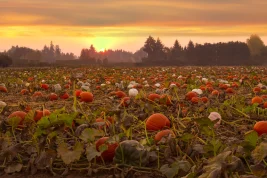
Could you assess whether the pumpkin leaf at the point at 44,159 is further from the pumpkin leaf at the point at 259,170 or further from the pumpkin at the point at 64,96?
the pumpkin at the point at 64,96

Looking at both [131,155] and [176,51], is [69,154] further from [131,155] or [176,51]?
[176,51]

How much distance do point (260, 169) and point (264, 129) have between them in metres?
1.32

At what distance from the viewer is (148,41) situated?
94.4 m

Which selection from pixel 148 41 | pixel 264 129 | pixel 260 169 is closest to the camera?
pixel 260 169

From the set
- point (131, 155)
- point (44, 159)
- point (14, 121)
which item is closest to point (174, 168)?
point (131, 155)

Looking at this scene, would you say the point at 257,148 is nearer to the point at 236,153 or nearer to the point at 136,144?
the point at 236,153

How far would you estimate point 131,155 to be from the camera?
9.75ft

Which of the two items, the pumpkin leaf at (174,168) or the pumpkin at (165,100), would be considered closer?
the pumpkin leaf at (174,168)

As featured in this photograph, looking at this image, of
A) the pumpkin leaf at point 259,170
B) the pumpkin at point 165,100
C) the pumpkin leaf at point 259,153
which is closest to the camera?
the pumpkin leaf at point 259,170

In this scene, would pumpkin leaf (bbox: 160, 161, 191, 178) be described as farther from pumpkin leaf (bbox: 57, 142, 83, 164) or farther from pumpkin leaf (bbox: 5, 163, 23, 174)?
pumpkin leaf (bbox: 5, 163, 23, 174)

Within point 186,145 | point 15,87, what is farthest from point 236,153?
point 15,87

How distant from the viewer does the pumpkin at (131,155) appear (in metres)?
2.96

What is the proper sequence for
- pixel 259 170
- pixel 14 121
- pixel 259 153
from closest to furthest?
pixel 259 170 < pixel 259 153 < pixel 14 121

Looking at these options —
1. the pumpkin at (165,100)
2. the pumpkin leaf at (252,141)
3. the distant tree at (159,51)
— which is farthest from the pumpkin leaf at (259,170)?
the distant tree at (159,51)
